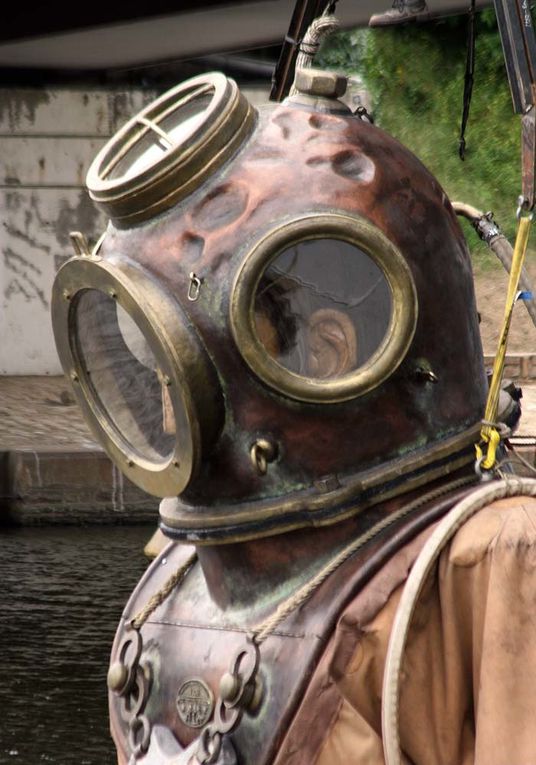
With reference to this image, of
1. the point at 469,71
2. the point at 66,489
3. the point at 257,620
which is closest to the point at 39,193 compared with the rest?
the point at 66,489

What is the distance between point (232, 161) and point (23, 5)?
33.1 feet

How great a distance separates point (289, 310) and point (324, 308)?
0.17 ft

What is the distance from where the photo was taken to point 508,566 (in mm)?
Result: 2285

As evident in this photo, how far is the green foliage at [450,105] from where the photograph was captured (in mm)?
17547

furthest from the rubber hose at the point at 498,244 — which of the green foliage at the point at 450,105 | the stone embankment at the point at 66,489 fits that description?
the green foliage at the point at 450,105

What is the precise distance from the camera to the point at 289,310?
2.47 m

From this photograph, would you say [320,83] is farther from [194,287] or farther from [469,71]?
[469,71]

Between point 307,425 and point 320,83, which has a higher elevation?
point 320,83

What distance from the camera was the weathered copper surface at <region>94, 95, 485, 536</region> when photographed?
2455mm

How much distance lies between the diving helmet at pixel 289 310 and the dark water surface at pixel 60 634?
4256mm

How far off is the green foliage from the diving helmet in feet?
47.7

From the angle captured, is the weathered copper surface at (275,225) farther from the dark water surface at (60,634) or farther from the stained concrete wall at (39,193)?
the stained concrete wall at (39,193)

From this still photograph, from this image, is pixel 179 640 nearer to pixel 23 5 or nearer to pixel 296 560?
pixel 296 560

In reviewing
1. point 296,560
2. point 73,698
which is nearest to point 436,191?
point 296,560
